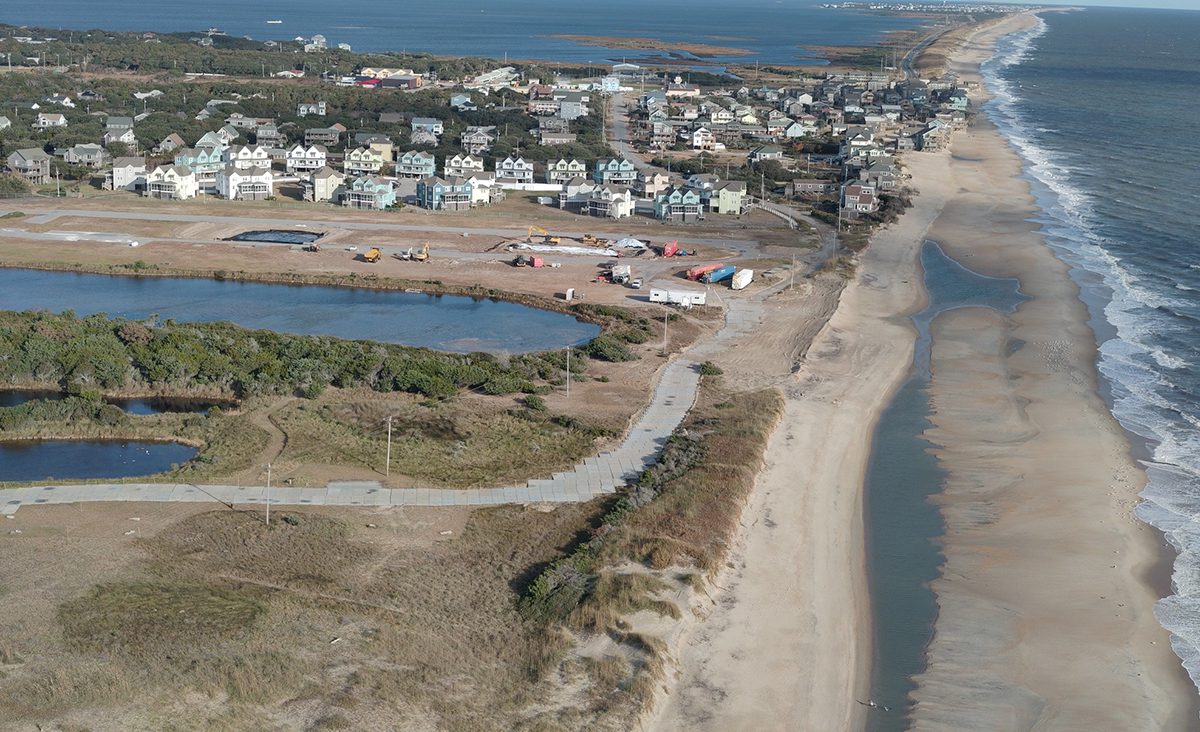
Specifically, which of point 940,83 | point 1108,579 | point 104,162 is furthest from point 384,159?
point 940,83

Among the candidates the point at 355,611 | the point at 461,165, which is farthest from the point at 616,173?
the point at 355,611

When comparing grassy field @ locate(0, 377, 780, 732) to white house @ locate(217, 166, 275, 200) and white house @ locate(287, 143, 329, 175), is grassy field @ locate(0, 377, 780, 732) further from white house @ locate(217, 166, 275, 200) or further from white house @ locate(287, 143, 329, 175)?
white house @ locate(287, 143, 329, 175)

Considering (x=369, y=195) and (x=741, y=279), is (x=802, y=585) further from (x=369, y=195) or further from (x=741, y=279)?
(x=369, y=195)

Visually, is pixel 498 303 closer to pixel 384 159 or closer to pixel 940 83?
pixel 384 159

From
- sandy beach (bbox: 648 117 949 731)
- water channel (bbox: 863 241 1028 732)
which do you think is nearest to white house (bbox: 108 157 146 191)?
sandy beach (bbox: 648 117 949 731)

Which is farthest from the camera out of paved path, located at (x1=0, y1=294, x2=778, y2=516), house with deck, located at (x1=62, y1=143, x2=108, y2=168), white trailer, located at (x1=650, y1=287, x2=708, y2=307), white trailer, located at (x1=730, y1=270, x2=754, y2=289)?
house with deck, located at (x1=62, y1=143, x2=108, y2=168)
